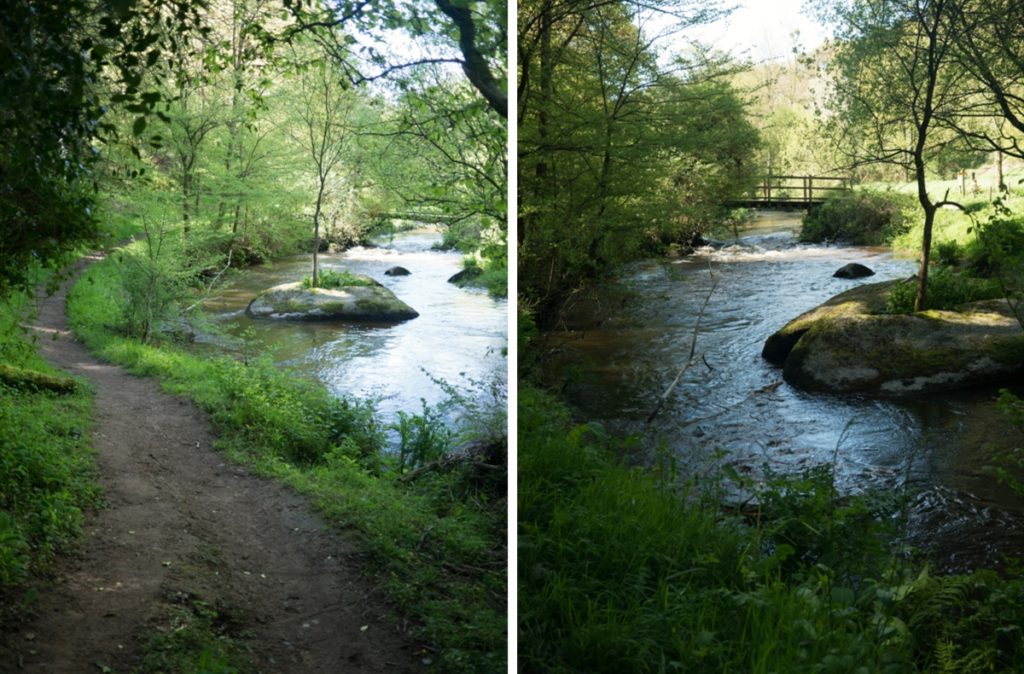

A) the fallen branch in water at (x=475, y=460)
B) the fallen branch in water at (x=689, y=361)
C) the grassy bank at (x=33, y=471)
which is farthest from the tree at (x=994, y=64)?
the grassy bank at (x=33, y=471)

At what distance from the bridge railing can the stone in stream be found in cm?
18

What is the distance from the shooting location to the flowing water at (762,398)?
1.78 metres

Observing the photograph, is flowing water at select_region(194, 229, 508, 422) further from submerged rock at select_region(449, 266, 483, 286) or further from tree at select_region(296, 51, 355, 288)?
tree at select_region(296, 51, 355, 288)

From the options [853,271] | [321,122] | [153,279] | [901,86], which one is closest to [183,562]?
[153,279]

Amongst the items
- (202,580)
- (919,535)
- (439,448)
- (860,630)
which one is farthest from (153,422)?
(919,535)

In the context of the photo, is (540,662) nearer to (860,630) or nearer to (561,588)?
(561,588)

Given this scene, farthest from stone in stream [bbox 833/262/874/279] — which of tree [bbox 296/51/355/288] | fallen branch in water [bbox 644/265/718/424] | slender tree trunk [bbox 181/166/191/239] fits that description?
slender tree trunk [bbox 181/166/191/239]

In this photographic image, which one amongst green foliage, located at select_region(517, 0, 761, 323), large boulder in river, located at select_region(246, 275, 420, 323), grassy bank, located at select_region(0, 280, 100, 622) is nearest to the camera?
grassy bank, located at select_region(0, 280, 100, 622)

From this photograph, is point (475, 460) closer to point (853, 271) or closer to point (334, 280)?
point (334, 280)

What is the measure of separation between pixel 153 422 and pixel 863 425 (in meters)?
1.52

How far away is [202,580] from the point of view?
5.08 ft

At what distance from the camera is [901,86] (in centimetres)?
195

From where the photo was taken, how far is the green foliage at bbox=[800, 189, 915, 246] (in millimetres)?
1994

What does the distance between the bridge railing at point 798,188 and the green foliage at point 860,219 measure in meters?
0.03
